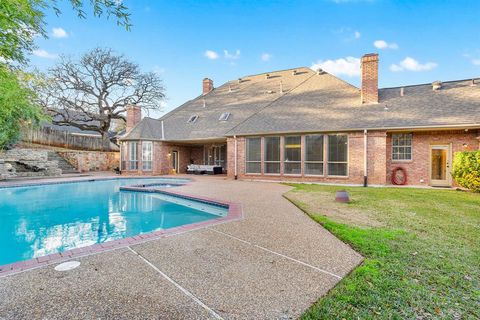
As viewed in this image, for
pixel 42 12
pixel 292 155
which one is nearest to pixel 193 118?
pixel 292 155

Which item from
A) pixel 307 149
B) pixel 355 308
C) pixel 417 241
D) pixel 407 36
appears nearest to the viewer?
pixel 355 308

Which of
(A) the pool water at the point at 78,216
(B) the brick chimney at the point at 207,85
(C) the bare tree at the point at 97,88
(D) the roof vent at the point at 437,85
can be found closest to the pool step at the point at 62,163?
(C) the bare tree at the point at 97,88

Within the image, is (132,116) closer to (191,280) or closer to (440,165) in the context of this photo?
(191,280)

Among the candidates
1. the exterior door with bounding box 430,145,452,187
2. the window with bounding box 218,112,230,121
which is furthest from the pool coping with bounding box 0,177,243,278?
the window with bounding box 218,112,230,121

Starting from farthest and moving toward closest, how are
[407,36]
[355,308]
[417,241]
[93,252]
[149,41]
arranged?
[149,41] → [407,36] → [417,241] → [93,252] → [355,308]

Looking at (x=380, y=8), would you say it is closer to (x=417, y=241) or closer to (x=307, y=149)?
(x=307, y=149)

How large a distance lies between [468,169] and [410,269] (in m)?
9.33

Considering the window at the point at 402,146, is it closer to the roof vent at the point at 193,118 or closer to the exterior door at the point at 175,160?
the roof vent at the point at 193,118

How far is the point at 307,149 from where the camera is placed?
1295cm

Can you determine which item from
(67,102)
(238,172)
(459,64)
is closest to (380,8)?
(459,64)

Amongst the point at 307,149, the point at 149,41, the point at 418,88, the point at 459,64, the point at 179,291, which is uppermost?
the point at 149,41

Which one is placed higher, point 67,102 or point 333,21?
point 333,21

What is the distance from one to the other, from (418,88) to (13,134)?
22668 millimetres

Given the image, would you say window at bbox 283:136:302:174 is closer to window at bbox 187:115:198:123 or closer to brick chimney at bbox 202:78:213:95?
window at bbox 187:115:198:123
